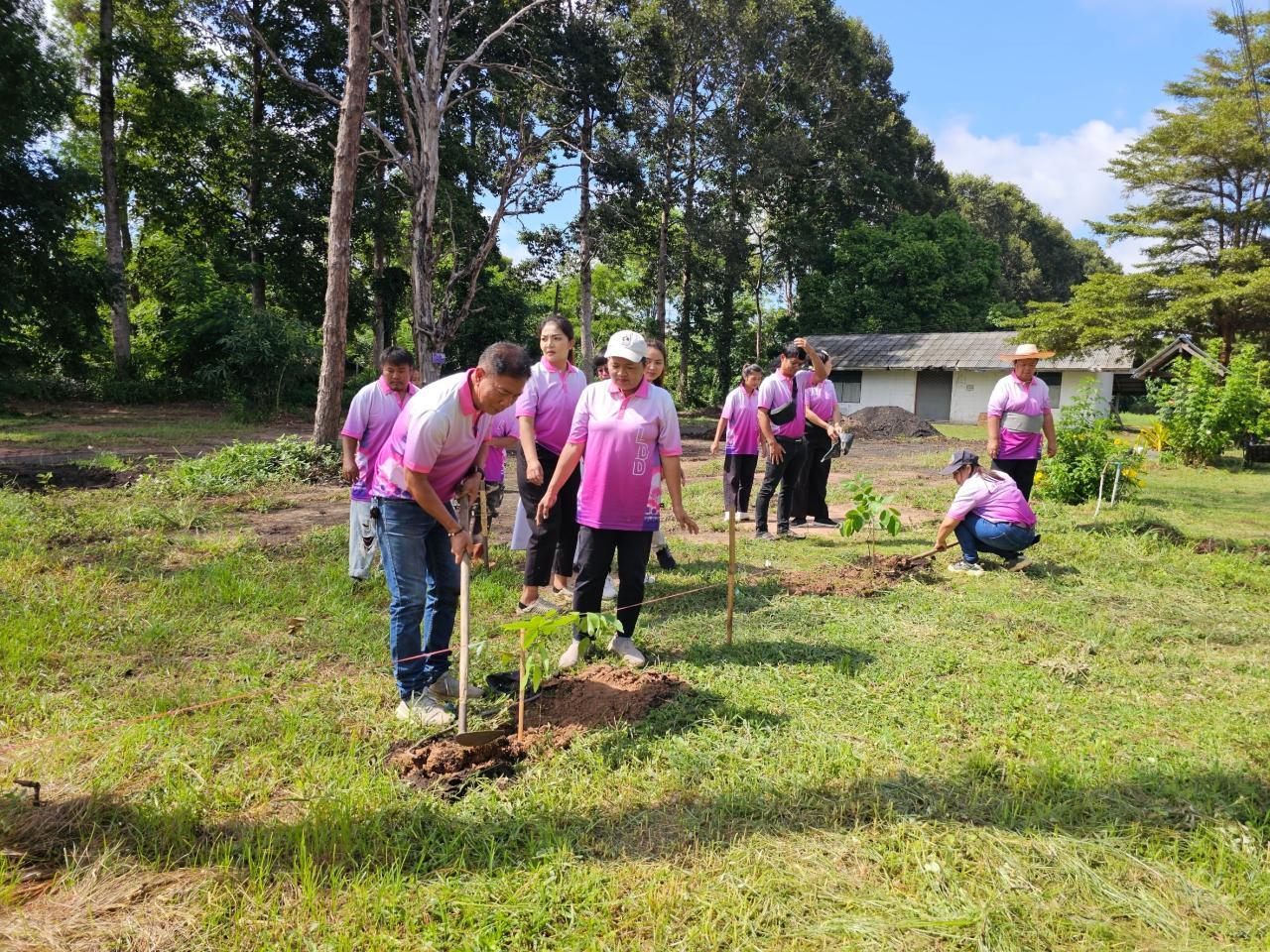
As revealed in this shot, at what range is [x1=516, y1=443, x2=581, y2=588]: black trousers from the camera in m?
5.12

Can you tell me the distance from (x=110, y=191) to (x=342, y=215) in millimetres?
14682

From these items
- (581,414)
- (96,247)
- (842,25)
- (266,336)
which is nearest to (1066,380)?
(842,25)

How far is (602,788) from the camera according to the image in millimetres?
3084

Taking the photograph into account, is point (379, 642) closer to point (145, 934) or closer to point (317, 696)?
point (317, 696)

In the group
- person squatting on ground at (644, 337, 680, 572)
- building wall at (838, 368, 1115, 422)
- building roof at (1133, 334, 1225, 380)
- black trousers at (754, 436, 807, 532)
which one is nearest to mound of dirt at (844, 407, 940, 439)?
building wall at (838, 368, 1115, 422)

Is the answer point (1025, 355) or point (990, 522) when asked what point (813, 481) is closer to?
point (990, 522)

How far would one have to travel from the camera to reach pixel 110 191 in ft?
65.9

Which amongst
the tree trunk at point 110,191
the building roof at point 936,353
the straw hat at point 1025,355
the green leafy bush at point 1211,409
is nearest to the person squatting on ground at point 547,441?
the straw hat at point 1025,355

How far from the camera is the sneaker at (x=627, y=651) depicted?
14.2 ft

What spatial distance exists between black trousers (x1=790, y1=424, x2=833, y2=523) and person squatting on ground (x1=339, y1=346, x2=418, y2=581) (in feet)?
14.2

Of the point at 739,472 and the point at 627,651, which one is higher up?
the point at 739,472

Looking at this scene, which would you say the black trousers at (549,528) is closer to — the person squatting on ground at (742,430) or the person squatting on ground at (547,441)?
the person squatting on ground at (547,441)

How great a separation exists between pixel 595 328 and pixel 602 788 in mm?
39091

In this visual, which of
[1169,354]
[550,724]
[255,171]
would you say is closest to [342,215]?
[550,724]
